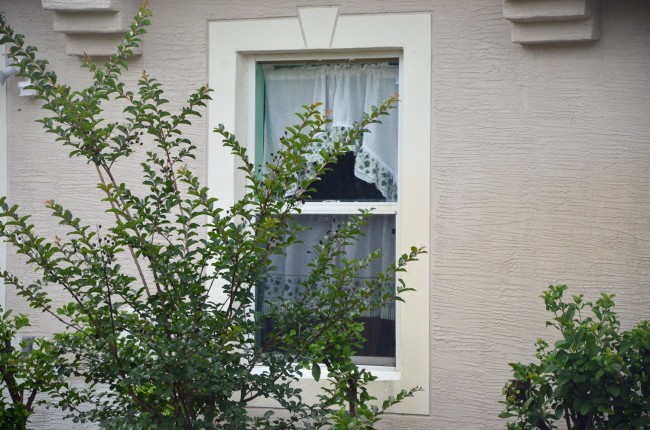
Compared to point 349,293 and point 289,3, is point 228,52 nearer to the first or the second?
point 289,3

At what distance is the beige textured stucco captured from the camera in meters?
5.16

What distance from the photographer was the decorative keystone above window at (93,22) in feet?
18.5

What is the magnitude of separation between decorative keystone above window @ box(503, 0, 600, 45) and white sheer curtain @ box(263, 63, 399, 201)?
79 cm

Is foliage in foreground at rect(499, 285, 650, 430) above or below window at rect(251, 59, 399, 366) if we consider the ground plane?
below

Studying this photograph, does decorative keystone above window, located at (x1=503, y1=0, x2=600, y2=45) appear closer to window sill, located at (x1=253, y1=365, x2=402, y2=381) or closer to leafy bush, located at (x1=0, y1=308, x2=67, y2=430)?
window sill, located at (x1=253, y1=365, x2=402, y2=381)

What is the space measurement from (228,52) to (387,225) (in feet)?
4.38

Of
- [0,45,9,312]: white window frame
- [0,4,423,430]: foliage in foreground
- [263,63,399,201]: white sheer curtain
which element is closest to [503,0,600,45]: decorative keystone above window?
[263,63,399,201]: white sheer curtain

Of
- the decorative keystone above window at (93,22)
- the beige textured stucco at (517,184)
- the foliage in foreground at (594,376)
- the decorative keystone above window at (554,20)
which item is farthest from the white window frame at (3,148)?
the foliage in foreground at (594,376)

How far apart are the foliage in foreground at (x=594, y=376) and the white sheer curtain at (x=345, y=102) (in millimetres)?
1488

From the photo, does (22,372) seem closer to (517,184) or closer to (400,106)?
(400,106)

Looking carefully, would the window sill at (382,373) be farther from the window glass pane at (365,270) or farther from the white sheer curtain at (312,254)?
the white sheer curtain at (312,254)

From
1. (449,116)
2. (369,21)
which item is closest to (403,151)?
(449,116)

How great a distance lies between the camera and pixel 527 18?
16.8ft

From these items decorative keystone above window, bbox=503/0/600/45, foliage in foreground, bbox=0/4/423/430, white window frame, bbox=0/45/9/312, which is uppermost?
decorative keystone above window, bbox=503/0/600/45
